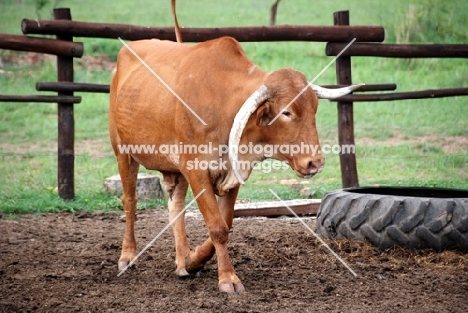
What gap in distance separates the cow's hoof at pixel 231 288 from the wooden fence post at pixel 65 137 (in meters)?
4.13

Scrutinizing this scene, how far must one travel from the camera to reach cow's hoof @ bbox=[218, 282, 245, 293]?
5406mm

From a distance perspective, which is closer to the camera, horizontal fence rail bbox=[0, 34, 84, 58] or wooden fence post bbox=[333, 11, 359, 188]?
horizontal fence rail bbox=[0, 34, 84, 58]

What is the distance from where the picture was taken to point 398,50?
9.55 metres

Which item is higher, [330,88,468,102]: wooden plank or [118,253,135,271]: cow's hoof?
[330,88,468,102]: wooden plank

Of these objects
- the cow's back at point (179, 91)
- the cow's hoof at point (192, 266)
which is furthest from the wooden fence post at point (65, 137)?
the cow's hoof at point (192, 266)

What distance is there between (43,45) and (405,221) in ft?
15.4

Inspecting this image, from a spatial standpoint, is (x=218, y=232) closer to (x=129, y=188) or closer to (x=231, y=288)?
(x=231, y=288)

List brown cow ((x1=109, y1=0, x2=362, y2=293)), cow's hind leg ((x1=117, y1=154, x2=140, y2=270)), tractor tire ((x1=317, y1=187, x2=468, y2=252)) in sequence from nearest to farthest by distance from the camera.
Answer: brown cow ((x1=109, y1=0, x2=362, y2=293)) → tractor tire ((x1=317, y1=187, x2=468, y2=252)) → cow's hind leg ((x1=117, y1=154, x2=140, y2=270))

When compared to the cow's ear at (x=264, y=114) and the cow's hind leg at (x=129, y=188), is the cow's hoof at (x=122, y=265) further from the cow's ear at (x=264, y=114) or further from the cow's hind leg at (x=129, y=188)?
the cow's ear at (x=264, y=114)

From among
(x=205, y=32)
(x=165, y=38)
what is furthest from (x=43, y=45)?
(x=205, y=32)

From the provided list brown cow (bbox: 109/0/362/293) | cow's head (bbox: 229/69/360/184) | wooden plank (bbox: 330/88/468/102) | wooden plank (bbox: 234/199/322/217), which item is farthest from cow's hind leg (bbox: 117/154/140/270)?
wooden plank (bbox: 330/88/468/102)

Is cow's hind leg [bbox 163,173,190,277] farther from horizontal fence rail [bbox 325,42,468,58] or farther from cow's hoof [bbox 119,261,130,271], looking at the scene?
horizontal fence rail [bbox 325,42,468,58]

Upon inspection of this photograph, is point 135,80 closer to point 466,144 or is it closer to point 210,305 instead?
point 210,305

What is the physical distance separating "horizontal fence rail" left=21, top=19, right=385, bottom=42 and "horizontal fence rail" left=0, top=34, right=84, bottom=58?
0.10m
